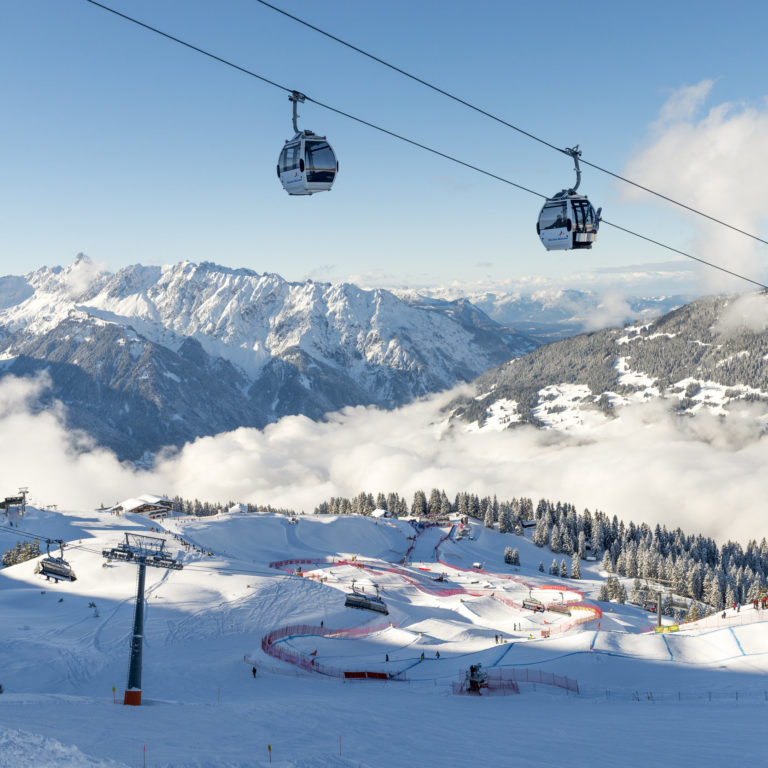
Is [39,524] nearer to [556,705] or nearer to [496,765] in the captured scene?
[556,705]

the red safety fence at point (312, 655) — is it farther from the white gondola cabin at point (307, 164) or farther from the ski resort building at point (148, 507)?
the ski resort building at point (148, 507)

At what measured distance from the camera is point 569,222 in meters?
23.7

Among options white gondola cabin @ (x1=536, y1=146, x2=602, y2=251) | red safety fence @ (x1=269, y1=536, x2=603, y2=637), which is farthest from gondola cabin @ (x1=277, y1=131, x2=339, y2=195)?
red safety fence @ (x1=269, y1=536, x2=603, y2=637)

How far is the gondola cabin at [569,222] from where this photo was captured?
23781 millimetres

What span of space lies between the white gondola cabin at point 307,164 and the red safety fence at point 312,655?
35733 millimetres

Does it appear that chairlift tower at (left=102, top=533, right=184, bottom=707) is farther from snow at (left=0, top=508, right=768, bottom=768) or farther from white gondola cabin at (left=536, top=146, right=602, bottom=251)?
white gondola cabin at (left=536, top=146, right=602, bottom=251)

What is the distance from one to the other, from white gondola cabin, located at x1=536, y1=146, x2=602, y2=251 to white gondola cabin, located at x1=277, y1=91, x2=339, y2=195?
8.95 m

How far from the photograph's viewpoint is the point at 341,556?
398ft

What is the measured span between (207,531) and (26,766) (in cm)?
10882

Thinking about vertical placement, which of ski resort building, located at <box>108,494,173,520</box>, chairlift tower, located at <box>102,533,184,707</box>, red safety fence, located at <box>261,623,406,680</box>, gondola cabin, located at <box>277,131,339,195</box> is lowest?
red safety fence, located at <box>261,623,406,680</box>

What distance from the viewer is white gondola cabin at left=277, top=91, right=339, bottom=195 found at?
19.9 m

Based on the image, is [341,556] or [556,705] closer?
[556,705]

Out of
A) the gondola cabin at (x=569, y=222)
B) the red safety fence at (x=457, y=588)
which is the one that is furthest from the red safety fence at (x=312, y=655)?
the gondola cabin at (x=569, y=222)

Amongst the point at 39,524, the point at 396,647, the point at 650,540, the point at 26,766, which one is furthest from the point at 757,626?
the point at 650,540
